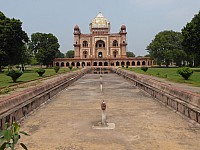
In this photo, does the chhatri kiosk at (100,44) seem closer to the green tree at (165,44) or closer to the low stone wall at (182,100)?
the green tree at (165,44)

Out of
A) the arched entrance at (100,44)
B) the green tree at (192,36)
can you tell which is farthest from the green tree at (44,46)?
the green tree at (192,36)

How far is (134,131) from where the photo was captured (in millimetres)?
5324

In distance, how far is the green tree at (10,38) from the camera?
34.7 meters

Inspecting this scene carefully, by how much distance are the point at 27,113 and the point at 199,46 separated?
3090 cm

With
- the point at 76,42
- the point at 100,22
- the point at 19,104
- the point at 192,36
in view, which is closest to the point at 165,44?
the point at 100,22

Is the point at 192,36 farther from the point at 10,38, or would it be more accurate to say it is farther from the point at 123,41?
the point at 123,41

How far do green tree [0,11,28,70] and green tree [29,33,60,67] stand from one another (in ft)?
68.3

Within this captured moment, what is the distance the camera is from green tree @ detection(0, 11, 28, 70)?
114ft

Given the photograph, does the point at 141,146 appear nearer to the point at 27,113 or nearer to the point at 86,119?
the point at 86,119

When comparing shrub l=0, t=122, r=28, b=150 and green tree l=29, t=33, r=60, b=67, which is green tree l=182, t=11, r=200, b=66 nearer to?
shrub l=0, t=122, r=28, b=150

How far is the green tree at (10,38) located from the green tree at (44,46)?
20.8m

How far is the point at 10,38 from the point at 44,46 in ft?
89.3

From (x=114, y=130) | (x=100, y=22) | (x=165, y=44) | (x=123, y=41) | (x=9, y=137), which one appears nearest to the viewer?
(x=9, y=137)

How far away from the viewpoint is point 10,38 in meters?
35.6
